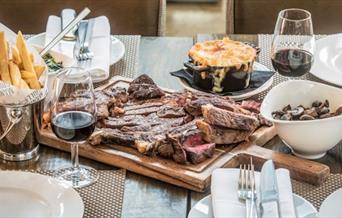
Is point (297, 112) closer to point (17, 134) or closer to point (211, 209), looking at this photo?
point (211, 209)

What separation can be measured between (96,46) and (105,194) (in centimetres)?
71

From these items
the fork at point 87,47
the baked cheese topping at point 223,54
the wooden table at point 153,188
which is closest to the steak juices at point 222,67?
the baked cheese topping at point 223,54

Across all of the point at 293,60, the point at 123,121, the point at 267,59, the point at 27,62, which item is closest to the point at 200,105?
the point at 123,121

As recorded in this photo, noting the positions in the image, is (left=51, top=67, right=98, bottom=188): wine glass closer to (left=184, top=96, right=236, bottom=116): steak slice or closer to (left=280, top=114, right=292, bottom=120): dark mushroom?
(left=184, top=96, right=236, bottom=116): steak slice

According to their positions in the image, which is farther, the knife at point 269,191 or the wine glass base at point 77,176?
the wine glass base at point 77,176

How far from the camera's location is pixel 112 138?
61.0 inches

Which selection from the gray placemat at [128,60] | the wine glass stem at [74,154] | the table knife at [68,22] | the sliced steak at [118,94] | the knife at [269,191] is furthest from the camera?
the table knife at [68,22]

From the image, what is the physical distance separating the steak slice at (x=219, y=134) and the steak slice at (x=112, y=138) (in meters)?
0.14

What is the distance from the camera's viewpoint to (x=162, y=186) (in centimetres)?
146

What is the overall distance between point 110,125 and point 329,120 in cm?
48

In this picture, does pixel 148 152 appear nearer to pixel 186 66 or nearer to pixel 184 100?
pixel 184 100

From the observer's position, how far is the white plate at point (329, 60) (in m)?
1.87

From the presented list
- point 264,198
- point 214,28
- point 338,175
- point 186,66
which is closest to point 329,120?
point 338,175

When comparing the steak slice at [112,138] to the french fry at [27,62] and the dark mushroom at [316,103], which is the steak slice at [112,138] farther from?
the dark mushroom at [316,103]
